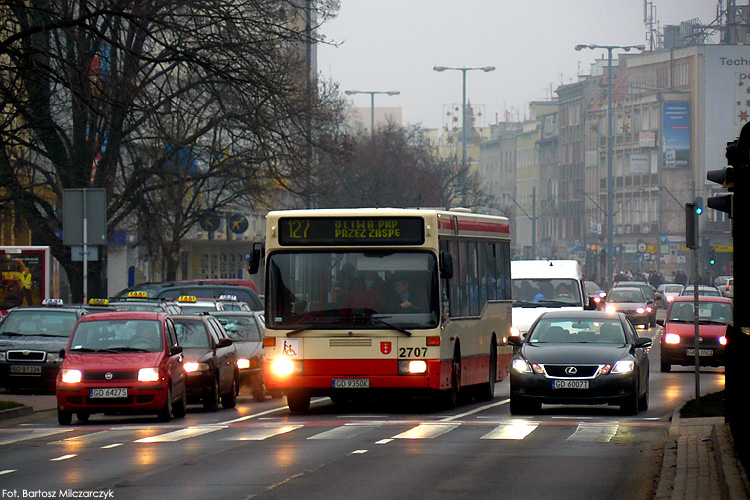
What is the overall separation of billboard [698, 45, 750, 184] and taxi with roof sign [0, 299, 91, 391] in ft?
358

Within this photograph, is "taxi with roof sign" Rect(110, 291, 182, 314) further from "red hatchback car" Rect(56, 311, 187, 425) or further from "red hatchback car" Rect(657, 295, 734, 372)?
"red hatchback car" Rect(657, 295, 734, 372)

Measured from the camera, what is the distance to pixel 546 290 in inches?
1426

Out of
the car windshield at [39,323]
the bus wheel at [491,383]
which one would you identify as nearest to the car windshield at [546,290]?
the bus wheel at [491,383]

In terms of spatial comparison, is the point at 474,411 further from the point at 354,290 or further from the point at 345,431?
the point at 345,431

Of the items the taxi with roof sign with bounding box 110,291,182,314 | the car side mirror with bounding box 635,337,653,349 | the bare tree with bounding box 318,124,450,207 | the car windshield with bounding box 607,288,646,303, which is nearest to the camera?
the car side mirror with bounding box 635,337,653,349

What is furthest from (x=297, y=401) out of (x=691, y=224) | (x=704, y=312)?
(x=704, y=312)

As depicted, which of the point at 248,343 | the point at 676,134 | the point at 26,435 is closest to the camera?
the point at 26,435

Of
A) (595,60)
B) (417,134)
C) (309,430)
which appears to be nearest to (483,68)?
(417,134)

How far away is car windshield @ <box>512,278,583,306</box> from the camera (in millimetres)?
35938

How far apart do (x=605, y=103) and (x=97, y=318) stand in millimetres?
135582

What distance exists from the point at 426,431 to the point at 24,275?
18.9 metres

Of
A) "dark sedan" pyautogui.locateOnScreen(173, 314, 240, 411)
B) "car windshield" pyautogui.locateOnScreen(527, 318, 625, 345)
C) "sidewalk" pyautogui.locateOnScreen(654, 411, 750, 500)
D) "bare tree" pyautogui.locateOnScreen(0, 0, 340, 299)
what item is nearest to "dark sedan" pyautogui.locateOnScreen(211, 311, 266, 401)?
"dark sedan" pyautogui.locateOnScreen(173, 314, 240, 411)

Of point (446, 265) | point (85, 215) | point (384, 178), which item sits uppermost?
point (384, 178)

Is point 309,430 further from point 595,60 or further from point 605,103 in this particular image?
point 595,60
